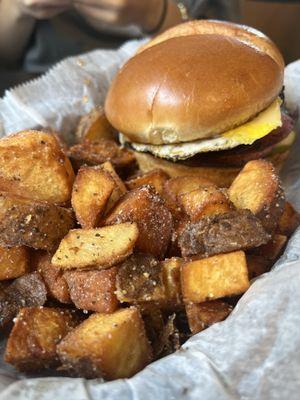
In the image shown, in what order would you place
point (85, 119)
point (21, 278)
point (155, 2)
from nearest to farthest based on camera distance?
point (21, 278), point (85, 119), point (155, 2)

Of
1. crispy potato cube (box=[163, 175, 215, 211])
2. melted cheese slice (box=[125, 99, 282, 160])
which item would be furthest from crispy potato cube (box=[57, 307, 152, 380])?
melted cheese slice (box=[125, 99, 282, 160])

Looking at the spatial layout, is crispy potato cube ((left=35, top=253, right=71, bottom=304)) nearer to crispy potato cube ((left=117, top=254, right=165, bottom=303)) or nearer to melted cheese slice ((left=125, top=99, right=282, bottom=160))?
crispy potato cube ((left=117, top=254, right=165, bottom=303))

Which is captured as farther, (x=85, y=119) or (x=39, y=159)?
(x=85, y=119)

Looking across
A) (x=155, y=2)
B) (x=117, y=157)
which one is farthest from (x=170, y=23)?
(x=117, y=157)

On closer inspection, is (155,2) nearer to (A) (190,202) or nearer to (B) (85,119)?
(B) (85,119)

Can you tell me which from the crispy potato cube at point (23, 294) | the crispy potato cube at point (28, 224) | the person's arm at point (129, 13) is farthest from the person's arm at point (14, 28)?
the crispy potato cube at point (23, 294)

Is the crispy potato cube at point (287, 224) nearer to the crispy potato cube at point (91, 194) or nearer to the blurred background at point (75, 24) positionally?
the crispy potato cube at point (91, 194)
